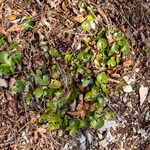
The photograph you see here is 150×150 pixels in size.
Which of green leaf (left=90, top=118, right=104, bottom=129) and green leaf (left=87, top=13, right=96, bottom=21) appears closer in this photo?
green leaf (left=90, top=118, right=104, bottom=129)

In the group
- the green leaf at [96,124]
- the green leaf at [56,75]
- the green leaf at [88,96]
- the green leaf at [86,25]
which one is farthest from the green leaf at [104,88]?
the green leaf at [86,25]

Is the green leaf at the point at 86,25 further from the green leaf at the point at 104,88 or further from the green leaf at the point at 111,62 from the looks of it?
the green leaf at the point at 104,88

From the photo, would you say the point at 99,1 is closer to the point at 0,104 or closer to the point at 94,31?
the point at 94,31

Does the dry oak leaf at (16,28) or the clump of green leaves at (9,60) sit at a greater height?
the dry oak leaf at (16,28)

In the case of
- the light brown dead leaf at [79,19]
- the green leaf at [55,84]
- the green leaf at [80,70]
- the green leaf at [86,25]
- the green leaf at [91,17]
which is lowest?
the green leaf at [55,84]

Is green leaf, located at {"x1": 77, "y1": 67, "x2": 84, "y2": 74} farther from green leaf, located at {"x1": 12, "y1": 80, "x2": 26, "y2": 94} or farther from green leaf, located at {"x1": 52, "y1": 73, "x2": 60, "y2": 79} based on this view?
green leaf, located at {"x1": 12, "y1": 80, "x2": 26, "y2": 94}

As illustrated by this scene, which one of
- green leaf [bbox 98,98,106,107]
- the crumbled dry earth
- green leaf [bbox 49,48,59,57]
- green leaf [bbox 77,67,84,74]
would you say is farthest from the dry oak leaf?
green leaf [bbox 98,98,106,107]
